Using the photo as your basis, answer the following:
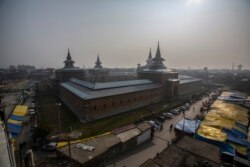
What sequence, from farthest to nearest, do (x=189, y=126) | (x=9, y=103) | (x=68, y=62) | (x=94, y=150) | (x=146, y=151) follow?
(x=68, y=62) < (x=9, y=103) < (x=189, y=126) < (x=146, y=151) < (x=94, y=150)

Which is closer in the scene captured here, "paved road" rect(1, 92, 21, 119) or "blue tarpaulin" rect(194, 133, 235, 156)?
"blue tarpaulin" rect(194, 133, 235, 156)

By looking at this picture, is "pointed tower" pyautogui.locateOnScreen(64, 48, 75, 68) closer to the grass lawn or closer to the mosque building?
the mosque building

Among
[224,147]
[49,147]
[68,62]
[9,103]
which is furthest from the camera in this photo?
[68,62]

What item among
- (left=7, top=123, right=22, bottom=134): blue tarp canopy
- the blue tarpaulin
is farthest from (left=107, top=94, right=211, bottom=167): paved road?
(left=7, top=123, right=22, bottom=134): blue tarp canopy

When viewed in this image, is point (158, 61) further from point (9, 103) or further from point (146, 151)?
point (9, 103)

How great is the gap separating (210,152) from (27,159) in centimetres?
1723

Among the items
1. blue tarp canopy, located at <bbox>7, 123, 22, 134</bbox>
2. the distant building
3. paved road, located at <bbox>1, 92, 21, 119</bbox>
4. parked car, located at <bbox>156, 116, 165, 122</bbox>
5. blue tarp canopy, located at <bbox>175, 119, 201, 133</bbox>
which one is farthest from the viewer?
the distant building

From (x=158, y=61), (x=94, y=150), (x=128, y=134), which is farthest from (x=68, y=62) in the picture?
(x=94, y=150)

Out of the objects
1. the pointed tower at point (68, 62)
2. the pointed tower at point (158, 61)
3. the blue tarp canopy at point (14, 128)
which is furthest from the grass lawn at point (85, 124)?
the pointed tower at point (68, 62)

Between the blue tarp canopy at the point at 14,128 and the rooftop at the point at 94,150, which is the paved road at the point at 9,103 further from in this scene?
the rooftop at the point at 94,150

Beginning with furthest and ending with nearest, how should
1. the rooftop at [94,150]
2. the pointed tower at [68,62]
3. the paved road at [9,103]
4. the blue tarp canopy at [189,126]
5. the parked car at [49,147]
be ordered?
the pointed tower at [68,62], the paved road at [9,103], the blue tarp canopy at [189,126], the parked car at [49,147], the rooftop at [94,150]

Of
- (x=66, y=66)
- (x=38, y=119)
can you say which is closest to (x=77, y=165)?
(x=38, y=119)

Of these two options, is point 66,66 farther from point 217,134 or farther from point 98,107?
point 217,134

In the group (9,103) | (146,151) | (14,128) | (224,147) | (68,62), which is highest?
(68,62)
